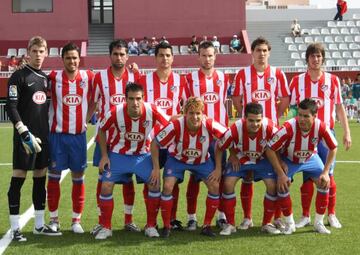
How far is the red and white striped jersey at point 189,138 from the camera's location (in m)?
5.66

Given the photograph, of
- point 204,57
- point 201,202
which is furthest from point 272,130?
point 201,202

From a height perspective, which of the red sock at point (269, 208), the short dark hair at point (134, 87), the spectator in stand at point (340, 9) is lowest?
the red sock at point (269, 208)

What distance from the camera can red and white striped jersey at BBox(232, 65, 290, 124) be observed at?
618 centimetres

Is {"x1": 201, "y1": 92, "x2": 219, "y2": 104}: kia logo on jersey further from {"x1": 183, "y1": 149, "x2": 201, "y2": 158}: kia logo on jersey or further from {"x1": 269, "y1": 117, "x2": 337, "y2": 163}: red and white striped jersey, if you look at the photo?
{"x1": 269, "y1": 117, "x2": 337, "y2": 163}: red and white striped jersey

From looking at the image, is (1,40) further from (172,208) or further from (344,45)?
(172,208)

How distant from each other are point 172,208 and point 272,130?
48.5 inches

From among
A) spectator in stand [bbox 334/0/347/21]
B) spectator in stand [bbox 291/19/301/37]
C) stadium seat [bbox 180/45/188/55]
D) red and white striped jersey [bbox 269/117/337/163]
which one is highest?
spectator in stand [bbox 334/0/347/21]

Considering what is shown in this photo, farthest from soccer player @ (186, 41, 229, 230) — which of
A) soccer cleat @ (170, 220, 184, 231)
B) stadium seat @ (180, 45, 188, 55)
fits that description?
stadium seat @ (180, 45, 188, 55)

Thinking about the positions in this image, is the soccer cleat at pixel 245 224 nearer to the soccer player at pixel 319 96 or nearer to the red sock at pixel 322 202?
the soccer player at pixel 319 96

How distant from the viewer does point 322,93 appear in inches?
241

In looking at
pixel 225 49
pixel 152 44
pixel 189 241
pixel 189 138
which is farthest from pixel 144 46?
pixel 189 241

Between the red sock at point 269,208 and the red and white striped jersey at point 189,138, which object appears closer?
the red and white striped jersey at point 189,138

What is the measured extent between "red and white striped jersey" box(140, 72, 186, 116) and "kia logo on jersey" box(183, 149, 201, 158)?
53 centimetres

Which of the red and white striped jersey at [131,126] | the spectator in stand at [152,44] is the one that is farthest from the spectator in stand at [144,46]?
the red and white striped jersey at [131,126]
